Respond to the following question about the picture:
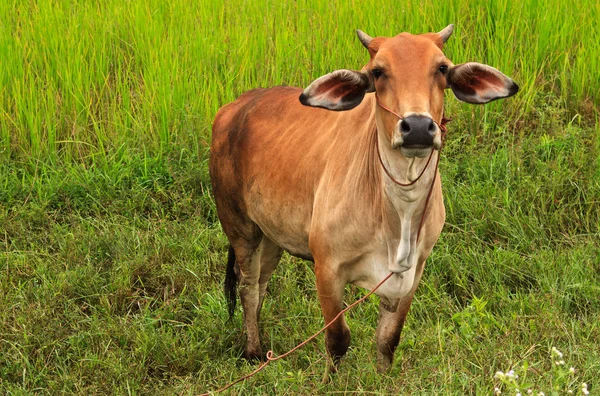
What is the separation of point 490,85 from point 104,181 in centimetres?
297

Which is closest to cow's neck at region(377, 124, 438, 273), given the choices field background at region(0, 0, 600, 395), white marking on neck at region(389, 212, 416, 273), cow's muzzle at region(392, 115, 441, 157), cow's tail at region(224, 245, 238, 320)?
white marking on neck at region(389, 212, 416, 273)

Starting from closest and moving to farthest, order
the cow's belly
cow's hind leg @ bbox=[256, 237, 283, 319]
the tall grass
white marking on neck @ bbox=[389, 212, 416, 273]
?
white marking on neck @ bbox=[389, 212, 416, 273], the cow's belly, cow's hind leg @ bbox=[256, 237, 283, 319], the tall grass

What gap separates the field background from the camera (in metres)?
4.20

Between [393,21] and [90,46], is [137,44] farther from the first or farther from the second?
[393,21]

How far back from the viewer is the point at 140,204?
5.53 m

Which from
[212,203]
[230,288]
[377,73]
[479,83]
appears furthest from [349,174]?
[212,203]

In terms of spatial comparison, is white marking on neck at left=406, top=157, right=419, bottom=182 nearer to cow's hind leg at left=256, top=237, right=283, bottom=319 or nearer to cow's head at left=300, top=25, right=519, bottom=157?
cow's head at left=300, top=25, right=519, bottom=157

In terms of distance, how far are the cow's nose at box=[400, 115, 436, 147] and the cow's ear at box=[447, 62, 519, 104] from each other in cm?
39

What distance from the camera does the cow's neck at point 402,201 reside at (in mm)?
3361

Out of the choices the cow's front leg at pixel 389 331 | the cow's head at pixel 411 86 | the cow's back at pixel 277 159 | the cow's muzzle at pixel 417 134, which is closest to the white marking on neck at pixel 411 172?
the cow's head at pixel 411 86

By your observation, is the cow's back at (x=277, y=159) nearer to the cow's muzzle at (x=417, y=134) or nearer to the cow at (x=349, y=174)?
the cow at (x=349, y=174)

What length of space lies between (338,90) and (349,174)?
40 cm

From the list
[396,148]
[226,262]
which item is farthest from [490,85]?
[226,262]

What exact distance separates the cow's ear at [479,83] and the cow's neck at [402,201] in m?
0.25
